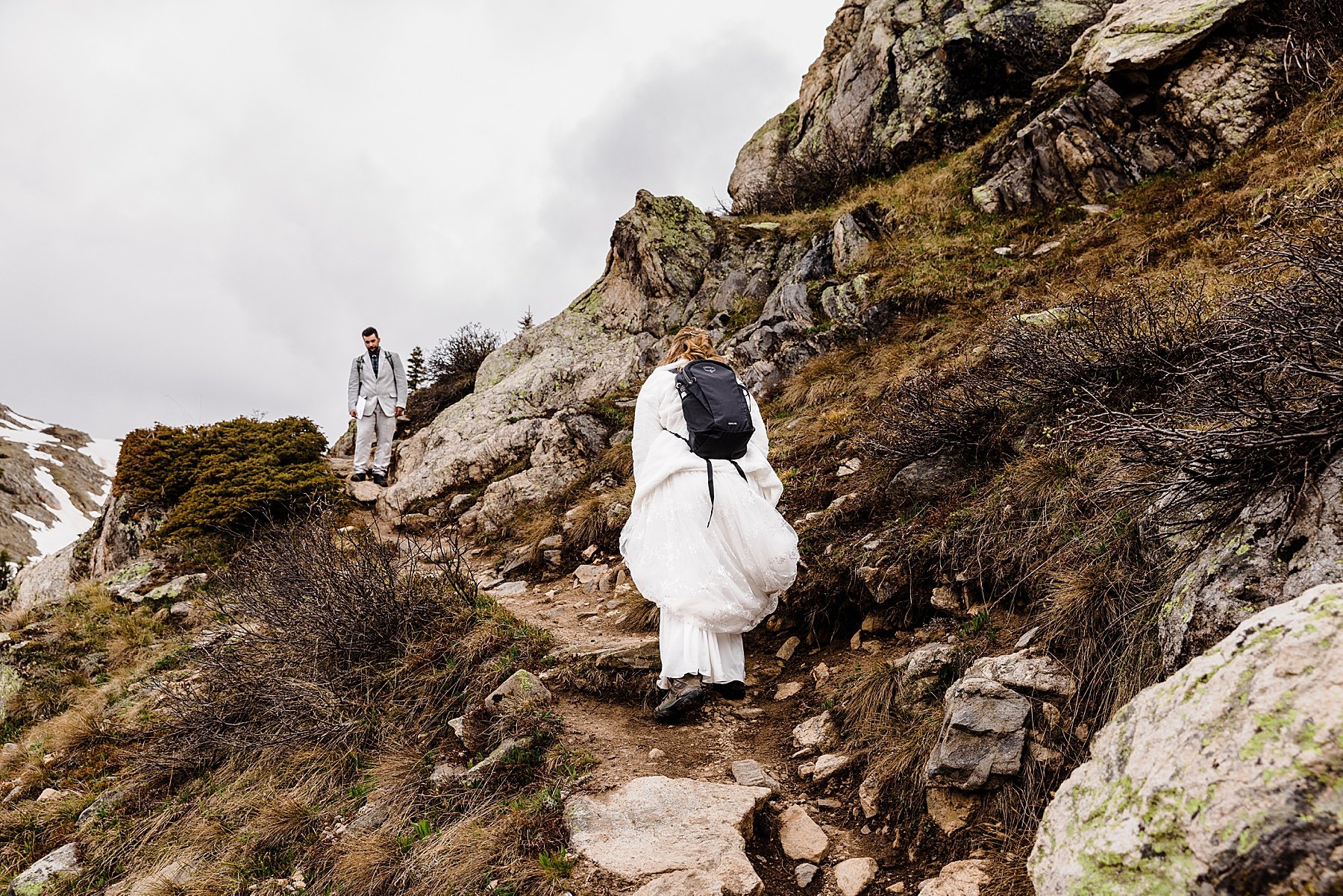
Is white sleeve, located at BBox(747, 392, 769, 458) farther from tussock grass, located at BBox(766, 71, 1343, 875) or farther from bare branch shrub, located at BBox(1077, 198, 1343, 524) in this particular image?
bare branch shrub, located at BBox(1077, 198, 1343, 524)

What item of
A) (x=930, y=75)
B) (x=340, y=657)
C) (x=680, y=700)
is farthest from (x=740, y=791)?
(x=930, y=75)

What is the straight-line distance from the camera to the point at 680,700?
397cm

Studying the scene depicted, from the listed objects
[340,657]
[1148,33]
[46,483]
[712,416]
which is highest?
[46,483]

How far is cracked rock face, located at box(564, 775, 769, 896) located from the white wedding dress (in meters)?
0.85

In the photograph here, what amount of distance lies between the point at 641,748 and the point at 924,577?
2.02m

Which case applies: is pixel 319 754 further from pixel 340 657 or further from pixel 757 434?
pixel 757 434

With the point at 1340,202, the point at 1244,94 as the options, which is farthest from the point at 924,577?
the point at 1244,94

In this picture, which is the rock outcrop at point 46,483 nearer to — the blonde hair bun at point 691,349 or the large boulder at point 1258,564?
the blonde hair bun at point 691,349

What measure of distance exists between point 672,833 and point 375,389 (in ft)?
32.3

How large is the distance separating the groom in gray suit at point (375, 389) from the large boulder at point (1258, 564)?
10.9 meters

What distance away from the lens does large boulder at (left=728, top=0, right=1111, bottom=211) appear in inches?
491

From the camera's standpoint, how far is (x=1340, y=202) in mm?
3455

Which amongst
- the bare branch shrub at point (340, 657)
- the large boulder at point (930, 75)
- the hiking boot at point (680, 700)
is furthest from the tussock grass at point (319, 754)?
the large boulder at point (930, 75)

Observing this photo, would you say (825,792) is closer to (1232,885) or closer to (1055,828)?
(1055,828)
